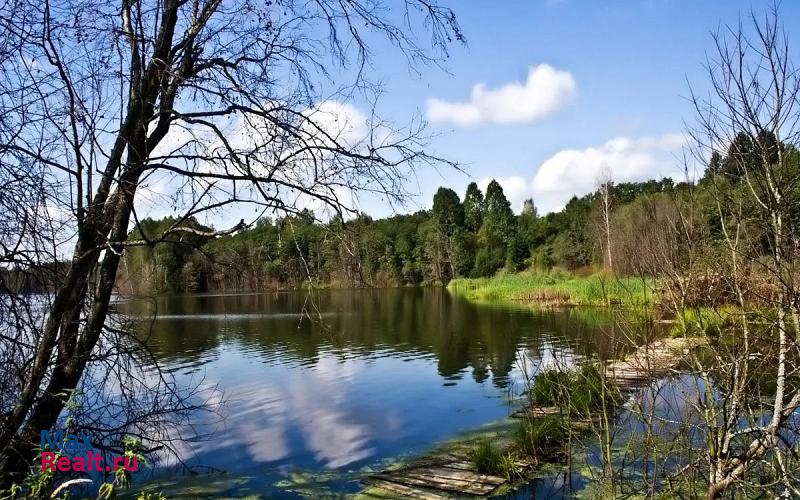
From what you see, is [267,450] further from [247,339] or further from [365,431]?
[247,339]

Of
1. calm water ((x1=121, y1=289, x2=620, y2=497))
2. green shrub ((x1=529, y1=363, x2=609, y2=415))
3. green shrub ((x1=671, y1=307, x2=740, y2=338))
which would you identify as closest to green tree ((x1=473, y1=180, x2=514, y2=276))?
calm water ((x1=121, y1=289, x2=620, y2=497))

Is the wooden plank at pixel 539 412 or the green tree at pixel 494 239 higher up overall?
the green tree at pixel 494 239

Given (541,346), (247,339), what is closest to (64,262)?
(541,346)

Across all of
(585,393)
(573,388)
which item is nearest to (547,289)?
(585,393)

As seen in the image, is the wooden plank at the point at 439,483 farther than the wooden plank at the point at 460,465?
No

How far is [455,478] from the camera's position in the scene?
249 inches

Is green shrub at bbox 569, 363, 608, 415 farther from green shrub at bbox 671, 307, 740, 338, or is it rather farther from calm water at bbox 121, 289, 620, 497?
green shrub at bbox 671, 307, 740, 338

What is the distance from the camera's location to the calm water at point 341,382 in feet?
24.9

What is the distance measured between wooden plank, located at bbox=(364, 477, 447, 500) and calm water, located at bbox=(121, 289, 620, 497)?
0.30 meters

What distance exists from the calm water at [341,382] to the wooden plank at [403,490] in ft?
1.00

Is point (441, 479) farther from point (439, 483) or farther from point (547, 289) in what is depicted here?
point (547, 289)

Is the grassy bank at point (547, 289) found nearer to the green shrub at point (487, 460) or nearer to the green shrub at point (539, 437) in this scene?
the green shrub at point (539, 437)

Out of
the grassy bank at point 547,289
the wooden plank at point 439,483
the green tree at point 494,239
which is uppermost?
the green tree at point 494,239

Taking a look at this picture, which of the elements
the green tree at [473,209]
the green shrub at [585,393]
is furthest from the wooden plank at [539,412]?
the green tree at [473,209]
